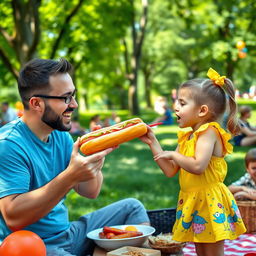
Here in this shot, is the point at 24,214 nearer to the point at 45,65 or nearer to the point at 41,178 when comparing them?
the point at 41,178

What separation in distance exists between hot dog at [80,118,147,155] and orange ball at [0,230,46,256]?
649 millimetres

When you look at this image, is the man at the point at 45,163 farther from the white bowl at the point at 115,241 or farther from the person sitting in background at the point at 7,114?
the person sitting in background at the point at 7,114

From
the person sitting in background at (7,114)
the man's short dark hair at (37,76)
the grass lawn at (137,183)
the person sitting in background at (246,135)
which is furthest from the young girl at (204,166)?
the person sitting in background at (7,114)

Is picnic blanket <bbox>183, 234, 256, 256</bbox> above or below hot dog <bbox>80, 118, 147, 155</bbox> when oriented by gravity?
below

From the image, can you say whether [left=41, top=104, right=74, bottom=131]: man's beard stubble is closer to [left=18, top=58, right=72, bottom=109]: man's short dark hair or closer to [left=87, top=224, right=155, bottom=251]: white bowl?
[left=18, top=58, right=72, bottom=109]: man's short dark hair

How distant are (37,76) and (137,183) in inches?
201

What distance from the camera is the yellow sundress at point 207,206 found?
129 inches

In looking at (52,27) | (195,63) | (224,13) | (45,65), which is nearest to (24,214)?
(45,65)

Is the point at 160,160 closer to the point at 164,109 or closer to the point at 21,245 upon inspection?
the point at 21,245

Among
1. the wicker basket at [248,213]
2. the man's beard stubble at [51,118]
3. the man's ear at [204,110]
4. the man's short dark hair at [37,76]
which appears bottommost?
the wicker basket at [248,213]

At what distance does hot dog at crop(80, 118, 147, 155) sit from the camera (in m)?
3.16

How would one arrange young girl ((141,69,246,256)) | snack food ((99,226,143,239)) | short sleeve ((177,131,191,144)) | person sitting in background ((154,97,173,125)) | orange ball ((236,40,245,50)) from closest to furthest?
young girl ((141,69,246,256))
short sleeve ((177,131,191,144))
snack food ((99,226,143,239))
person sitting in background ((154,97,173,125))
orange ball ((236,40,245,50))

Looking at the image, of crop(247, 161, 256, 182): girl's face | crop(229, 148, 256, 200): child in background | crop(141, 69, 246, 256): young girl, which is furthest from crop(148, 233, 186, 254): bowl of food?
crop(247, 161, 256, 182): girl's face

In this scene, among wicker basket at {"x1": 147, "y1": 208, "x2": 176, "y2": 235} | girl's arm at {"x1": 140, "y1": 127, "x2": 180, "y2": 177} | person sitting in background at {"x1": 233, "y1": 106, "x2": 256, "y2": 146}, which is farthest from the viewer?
person sitting in background at {"x1": 233, "y1": 106, "x2": 256, "y2": 146}
